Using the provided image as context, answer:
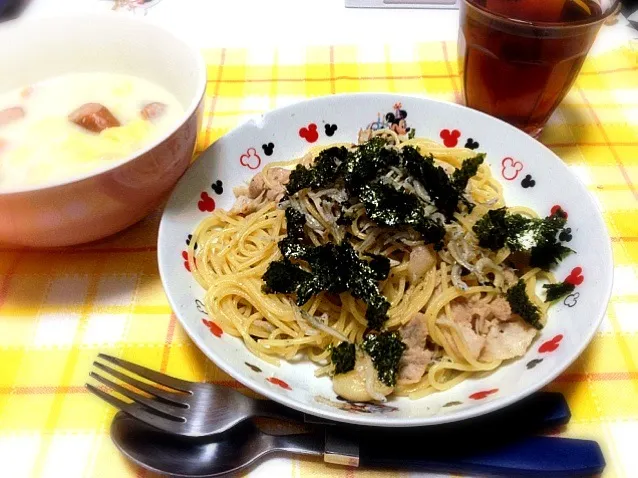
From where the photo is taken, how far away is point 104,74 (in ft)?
8.46

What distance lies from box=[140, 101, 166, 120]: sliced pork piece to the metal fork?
111cm

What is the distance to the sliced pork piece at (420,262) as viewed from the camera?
204 centimetres

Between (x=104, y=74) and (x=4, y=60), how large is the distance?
43 centimetres

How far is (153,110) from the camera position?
93.2 inches

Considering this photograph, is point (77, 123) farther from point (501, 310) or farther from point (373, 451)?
point (501, 310)

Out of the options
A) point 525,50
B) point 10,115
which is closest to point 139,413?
point 10,115

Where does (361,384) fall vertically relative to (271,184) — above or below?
below

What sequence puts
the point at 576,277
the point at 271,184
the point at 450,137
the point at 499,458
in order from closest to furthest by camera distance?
the point at 499,458 → the point at 576,277 → the point at 271,184 → the point at 450,137

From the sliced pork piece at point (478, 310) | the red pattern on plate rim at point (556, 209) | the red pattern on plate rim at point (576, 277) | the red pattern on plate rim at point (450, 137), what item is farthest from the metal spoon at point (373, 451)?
the red pattern on plate rim at point (450, 137)

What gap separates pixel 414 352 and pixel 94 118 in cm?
165

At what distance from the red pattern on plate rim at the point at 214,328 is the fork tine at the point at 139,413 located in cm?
34

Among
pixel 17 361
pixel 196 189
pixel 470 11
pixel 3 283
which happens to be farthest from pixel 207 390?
pixel 470 11

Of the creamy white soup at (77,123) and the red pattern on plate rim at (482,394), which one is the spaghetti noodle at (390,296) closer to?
the red pattern on plate rim at (482,394)

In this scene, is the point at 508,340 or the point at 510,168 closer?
the point at 508,340
